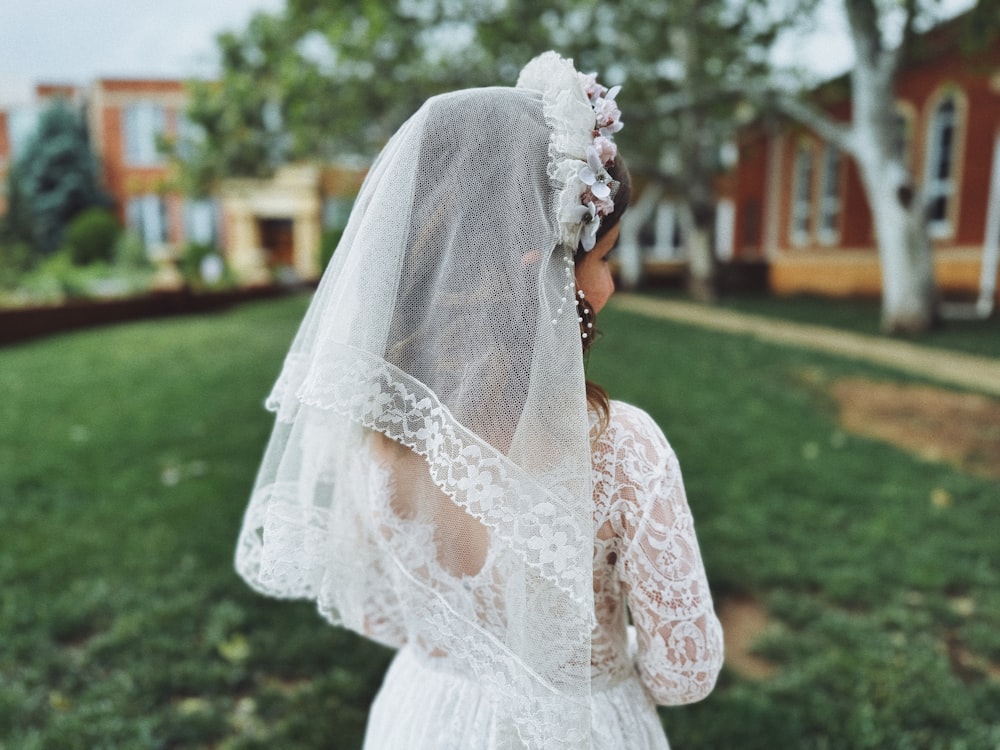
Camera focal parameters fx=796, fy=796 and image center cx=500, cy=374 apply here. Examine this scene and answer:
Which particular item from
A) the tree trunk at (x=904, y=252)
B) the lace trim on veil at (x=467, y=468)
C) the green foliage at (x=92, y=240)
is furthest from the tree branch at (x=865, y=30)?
the green foliage at (x=92, y=240)

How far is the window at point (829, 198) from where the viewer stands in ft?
64.6

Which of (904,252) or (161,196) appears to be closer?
(904,252)

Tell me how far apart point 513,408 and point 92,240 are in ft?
97.9

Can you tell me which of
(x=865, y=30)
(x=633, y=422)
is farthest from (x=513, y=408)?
(x=865, y=30)

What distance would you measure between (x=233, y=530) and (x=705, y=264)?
16342 millimetres

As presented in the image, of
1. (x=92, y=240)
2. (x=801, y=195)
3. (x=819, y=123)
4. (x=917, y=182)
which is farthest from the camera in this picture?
(x=92, y=240)

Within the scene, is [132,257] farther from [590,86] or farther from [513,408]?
[513,408]

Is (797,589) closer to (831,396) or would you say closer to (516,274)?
(516,274)

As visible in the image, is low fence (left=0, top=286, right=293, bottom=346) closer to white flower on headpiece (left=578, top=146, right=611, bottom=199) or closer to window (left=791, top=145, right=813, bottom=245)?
white flower on headpiece (left=578, top=146, right=611, bottom=199)

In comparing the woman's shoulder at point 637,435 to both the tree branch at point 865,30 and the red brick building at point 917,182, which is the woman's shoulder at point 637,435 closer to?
the tree branch at point 865,30

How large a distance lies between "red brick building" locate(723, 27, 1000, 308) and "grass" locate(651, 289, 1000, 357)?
3.96 ft

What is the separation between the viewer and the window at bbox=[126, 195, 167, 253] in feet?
105

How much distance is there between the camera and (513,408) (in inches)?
49.1

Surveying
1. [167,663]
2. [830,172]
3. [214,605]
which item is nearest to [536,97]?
[167,663]
